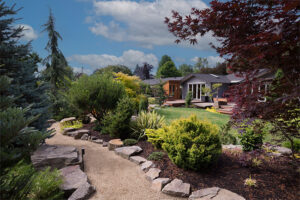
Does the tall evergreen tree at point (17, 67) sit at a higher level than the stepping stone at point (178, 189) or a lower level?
higher

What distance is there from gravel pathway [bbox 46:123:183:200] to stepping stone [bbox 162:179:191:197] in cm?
8

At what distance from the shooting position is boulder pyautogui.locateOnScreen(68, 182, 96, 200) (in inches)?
109

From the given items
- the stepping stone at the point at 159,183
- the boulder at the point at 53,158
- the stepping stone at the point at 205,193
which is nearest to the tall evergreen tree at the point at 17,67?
the boulder at the point at 53,158

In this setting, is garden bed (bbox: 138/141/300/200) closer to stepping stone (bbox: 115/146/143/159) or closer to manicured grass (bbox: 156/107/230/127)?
stepping stone (bbox: 115/146/143/159)

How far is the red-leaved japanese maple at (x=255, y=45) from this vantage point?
2141mm

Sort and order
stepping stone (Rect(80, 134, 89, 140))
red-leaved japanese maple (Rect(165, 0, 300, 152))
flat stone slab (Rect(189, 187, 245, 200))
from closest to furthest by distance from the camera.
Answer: red-leaved japanese maple (Rect(165, 0, 300, 152)) → flat stone slab (Rect(189, 187, 245, 200)) → stepping stone (Rect(80, 134, 89, 140))

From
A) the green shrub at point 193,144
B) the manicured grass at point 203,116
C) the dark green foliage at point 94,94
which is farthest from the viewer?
the manicured grass at point 203,116

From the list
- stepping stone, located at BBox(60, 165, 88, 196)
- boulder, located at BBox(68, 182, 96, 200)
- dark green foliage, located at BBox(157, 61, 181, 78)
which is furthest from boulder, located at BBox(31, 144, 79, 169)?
dark green foliage, located at BBox(157, 61, 181, 78)

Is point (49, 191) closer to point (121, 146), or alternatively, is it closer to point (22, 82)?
point (121, 146)

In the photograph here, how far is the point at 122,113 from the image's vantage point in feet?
19.2

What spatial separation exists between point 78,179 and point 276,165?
3.97 m

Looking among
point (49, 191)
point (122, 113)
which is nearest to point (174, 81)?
point (122, 113)

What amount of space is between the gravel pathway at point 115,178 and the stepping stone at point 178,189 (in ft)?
0.28

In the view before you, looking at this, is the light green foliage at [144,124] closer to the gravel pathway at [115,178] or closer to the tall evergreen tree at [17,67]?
the gravel pathway at [115,178]
